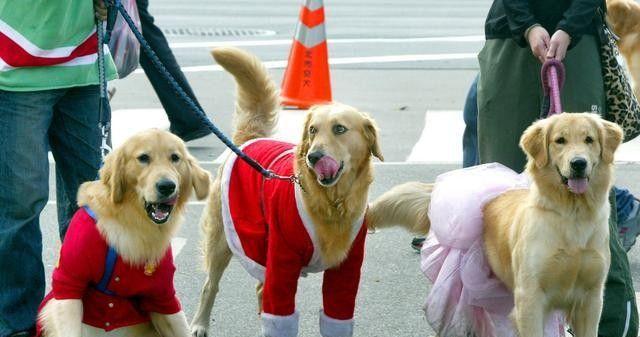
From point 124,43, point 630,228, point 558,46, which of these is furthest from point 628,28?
point 124,43

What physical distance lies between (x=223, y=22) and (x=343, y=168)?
1338 centimetres

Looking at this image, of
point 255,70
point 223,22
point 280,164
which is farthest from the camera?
point 223,22

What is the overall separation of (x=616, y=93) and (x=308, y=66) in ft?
21.3

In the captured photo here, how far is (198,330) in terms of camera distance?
6.39 m

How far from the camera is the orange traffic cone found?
477 inches

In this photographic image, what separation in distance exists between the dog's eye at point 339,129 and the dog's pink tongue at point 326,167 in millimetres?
149

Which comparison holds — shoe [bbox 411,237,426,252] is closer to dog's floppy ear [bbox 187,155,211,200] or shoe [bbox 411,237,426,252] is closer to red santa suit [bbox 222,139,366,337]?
red santa suit [bbox 222,139,366,337]

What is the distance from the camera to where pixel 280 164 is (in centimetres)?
595

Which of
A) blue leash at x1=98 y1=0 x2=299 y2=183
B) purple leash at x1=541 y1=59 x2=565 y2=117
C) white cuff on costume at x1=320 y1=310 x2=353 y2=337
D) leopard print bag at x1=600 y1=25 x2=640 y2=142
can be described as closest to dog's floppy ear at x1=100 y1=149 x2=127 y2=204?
blue leash at x1=98 y1=0 x2=299 y2=183

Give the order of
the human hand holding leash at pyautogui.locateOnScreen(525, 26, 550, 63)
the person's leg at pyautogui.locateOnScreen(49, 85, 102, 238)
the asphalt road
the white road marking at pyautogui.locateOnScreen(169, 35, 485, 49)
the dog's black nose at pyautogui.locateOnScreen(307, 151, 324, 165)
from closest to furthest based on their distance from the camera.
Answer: the dog's black nose at pyautogui.locateOnScreen(307, 151, 324, 165)
the human hand holding leash at pyautogui.locateOnScreen(525, 26, 550, 63)
the person's leg at pyautogui.locateOnScreen(49, 85, 102, 238)
the asphalt road
the white road marking at pyautogui.locateOnScreen(169, 35, 485, 49)

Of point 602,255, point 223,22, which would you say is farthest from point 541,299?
point 223,22

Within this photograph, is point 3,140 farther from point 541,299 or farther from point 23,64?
point 541,299

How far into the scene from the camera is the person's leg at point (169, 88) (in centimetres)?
985

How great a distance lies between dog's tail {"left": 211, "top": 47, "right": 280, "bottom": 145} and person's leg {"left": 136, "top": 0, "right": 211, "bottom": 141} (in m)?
3.13
